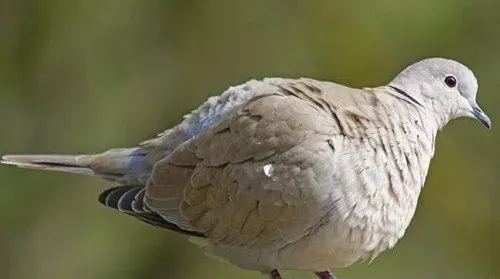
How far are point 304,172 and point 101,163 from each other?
88cm

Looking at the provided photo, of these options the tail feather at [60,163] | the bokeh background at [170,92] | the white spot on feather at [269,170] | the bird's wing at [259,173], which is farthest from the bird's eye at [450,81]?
the bokeh background at [170,92]

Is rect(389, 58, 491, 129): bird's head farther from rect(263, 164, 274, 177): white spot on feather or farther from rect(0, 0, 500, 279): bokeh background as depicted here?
rect(0, 0, 500, 279): bokeh background

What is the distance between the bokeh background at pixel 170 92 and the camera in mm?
5840

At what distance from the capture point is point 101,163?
3.55 metres

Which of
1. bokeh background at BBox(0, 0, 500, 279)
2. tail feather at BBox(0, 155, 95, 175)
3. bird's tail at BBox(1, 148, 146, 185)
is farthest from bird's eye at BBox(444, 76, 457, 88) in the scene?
bokeh background at BBox(0, 0, 500, 279)

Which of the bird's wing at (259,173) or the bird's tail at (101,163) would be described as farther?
the bird's tail at (101,163)

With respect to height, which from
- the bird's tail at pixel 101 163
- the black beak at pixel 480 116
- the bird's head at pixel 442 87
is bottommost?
the black beak at pixel 480 116

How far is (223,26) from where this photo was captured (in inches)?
234

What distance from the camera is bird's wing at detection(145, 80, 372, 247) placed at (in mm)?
2912

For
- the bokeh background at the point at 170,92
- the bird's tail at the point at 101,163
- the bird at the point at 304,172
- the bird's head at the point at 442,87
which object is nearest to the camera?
the bird at the point at 304,172

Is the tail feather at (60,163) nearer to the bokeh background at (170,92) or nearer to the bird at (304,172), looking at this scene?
the bird at (304,172)

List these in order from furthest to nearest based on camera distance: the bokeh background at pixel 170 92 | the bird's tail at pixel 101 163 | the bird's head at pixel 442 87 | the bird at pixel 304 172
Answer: the bokeh background at pixel 170 92
the bird's tail at pixel 101 163
the bird's head at pixel 442 87
the bird at pixel 304 172

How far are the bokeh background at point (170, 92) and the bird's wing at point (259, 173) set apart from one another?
2.61m

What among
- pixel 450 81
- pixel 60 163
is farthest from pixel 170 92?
pixel 450 81
